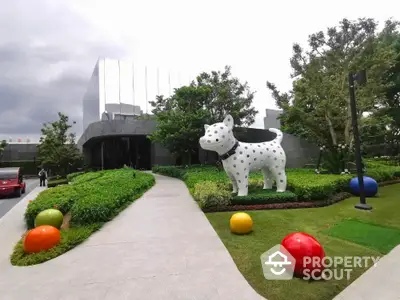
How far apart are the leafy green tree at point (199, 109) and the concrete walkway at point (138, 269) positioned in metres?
11.9

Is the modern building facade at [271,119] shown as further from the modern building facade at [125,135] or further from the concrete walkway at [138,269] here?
the concrete walkway at [138,269]

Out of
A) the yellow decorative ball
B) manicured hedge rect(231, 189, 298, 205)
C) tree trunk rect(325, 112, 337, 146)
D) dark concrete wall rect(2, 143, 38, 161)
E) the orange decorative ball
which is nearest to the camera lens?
the orange decorative ball

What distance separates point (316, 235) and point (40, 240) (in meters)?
5.83

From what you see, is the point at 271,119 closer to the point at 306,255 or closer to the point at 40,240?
the point at 306,255

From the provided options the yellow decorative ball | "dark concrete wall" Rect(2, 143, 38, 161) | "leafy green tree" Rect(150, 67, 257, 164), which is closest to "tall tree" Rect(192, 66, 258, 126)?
"leafy green tree" Rect(150, 67, 257, 164)

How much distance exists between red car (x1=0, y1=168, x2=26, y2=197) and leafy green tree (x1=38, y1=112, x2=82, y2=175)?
8811mm

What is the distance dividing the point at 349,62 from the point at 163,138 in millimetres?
12840

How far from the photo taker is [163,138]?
62.2 feet

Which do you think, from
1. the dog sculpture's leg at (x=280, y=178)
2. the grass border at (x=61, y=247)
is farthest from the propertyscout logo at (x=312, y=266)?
the dog sculpture's leg at (x=280, y=178)

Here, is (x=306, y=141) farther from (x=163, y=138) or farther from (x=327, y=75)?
(x=163, y=138)

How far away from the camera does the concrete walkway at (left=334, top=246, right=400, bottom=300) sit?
11.2ft

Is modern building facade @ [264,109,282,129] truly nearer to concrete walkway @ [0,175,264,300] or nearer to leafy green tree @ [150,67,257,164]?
leafy green tree @ [150,67,257,164]

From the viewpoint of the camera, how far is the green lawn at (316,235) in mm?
3551

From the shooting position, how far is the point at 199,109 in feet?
62.0
